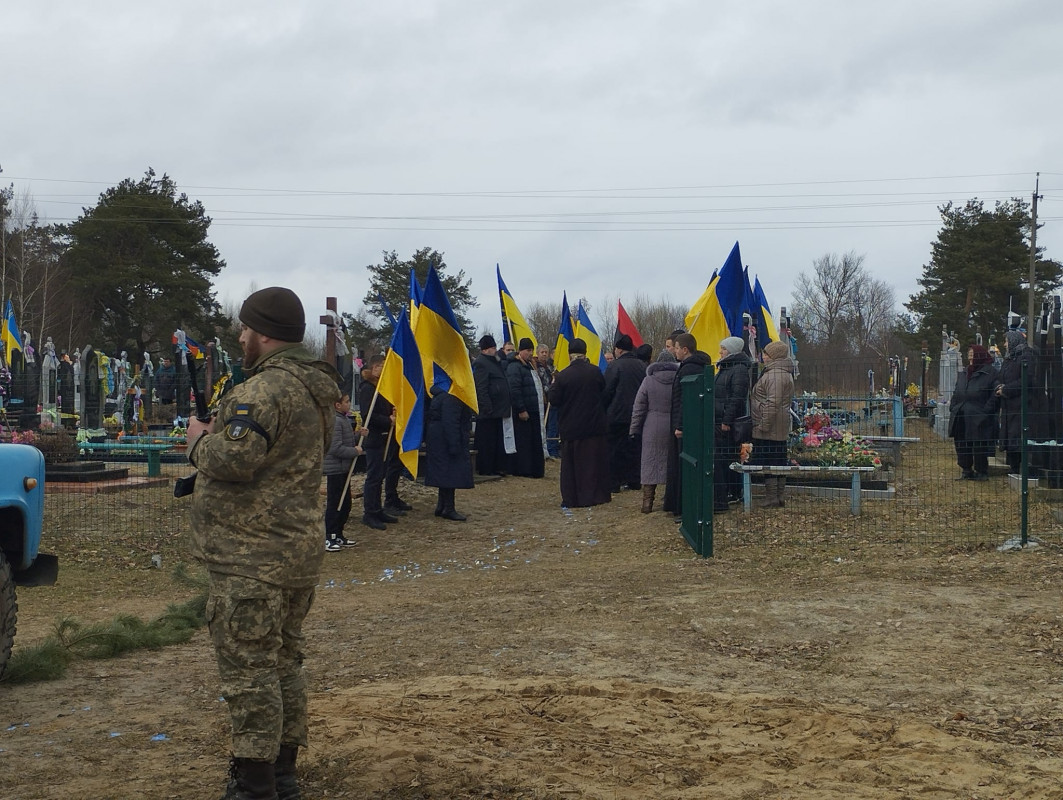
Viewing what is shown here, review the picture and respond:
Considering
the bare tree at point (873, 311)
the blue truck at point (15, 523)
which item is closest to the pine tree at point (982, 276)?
the bare tree at point (873, 311)

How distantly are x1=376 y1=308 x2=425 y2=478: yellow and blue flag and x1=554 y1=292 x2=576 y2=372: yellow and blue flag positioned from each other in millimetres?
9307

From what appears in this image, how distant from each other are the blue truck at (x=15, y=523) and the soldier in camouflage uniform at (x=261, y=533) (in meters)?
2.31

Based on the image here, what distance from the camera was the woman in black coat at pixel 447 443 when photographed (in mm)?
12906

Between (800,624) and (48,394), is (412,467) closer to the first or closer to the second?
(800,624)

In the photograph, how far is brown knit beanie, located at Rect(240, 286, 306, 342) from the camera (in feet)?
13.8

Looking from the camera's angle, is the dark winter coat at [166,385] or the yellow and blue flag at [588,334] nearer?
the yellow and blue flag at [588,334]

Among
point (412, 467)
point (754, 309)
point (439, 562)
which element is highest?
point (754, 309)

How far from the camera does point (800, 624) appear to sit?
24.5ft

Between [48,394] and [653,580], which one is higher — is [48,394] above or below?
above

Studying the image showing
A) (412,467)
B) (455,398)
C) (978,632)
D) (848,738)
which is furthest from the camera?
(455,398)

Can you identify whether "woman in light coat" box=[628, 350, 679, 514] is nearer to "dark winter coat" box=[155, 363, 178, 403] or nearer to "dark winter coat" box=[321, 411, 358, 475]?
"dark winter coat" box=[321, 411, 358, 475]

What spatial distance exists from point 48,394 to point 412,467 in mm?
15538

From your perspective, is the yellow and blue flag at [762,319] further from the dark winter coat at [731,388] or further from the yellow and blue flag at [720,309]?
the dark winter coat at [731,388]

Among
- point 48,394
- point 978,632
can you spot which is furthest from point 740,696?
point 48,394
